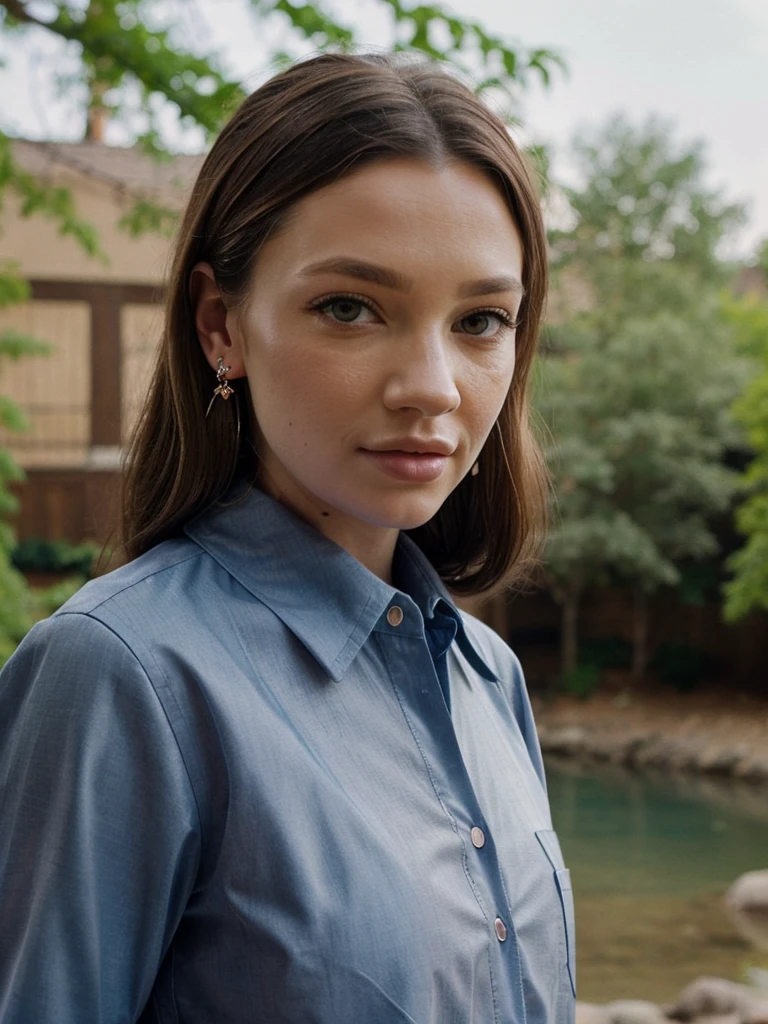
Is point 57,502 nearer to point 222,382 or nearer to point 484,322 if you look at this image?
point 222,382

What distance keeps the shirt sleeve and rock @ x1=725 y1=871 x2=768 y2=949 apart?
7611 mm

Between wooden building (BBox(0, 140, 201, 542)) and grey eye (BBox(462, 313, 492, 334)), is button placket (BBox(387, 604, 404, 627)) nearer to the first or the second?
grey eye (BBox(462, 313, 492, 334))

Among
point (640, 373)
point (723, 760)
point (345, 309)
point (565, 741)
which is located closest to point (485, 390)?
point (345, 309)

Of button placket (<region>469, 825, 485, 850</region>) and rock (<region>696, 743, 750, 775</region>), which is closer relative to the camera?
button placket (<region>469, 825, 485, 850</region>)

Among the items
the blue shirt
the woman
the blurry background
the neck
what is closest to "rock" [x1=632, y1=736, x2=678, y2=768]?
the blurry background

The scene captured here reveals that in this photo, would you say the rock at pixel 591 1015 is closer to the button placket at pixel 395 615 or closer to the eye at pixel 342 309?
the button placket at pixel 395 615

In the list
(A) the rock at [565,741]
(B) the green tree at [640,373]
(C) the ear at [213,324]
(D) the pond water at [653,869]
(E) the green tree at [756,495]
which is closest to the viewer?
(C) the ear at [213,324]

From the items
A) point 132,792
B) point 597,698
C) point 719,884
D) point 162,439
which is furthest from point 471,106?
point 597,698

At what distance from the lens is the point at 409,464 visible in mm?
1166

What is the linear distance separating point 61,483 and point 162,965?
611 inches

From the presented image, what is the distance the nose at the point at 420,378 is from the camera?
1128 millimetres

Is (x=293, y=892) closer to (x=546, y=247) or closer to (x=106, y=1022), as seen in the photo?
(x=106, y=1022)

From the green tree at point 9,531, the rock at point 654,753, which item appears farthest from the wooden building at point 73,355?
the green tree at point 9,531

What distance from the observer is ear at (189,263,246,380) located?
123 centimetres
